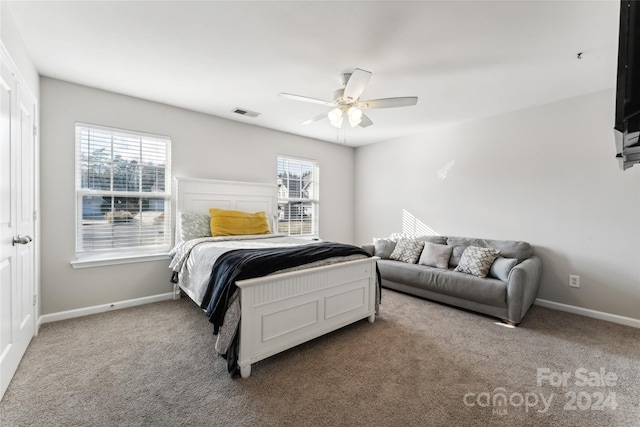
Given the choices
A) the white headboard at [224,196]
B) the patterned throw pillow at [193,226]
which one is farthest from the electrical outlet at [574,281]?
the patterned throw pillow at [193,226]

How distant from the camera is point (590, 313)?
10.00 ft

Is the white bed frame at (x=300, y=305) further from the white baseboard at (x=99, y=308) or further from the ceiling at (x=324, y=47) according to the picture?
the white baseboard at (x=99, y=308)

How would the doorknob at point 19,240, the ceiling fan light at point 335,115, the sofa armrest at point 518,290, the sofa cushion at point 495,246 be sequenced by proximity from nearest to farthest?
the doorknob at point 19,240 < the ceiling fan light at point 335,115 < the sofa armrest at point 518,290 < the sofa cushion at point 495,246

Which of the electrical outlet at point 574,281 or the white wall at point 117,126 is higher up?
the white wall at point 117,126

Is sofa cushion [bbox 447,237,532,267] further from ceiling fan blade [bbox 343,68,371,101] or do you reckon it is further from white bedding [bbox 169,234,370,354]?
ceiling fan blade [bbox 343,68,371,101]

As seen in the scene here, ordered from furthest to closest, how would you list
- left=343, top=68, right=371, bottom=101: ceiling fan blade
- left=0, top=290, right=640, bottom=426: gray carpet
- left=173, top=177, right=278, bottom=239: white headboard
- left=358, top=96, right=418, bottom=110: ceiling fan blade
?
left=173, top=177, right=278, bottom=239: white headboard, left=358, top=96, right=418, bottom=110: ceiling fan blade, left=343, top=68, right=371, bottom=101: ceiling fan blade, left=0, top=290, right=640, bottom=426: gray carpet

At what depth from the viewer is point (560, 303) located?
10.7 feet

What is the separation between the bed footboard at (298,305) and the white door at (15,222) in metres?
1.46

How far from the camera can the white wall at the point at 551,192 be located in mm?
2906

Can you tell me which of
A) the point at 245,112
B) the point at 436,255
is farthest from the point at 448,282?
the point at 245,112

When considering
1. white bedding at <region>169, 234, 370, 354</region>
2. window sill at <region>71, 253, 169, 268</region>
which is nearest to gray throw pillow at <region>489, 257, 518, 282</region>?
white bedding at <region>169, 234, 370, 354</region>

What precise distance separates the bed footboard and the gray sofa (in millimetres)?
1027

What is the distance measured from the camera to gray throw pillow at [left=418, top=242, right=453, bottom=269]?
3662 mm

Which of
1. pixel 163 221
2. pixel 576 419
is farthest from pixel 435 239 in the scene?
pixel 163 221
